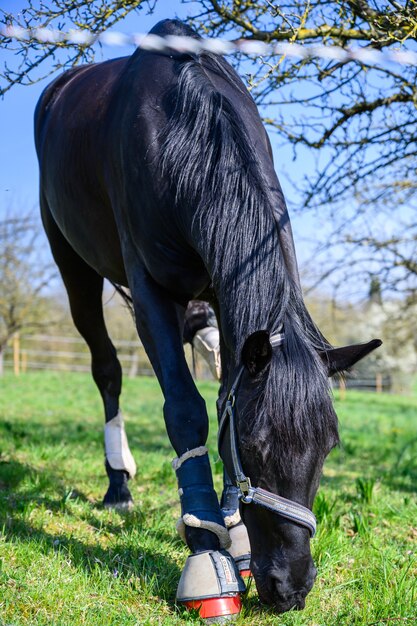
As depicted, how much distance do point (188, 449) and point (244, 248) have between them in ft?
2.63

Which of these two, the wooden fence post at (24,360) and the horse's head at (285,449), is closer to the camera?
the horse's head at (285,449)

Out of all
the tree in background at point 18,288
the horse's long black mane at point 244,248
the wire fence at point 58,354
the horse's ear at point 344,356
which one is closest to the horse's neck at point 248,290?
the horse's long black mane at point 244,248

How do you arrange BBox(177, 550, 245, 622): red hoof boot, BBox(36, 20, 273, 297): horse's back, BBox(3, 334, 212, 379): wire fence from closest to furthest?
BBox(177, 550, 245, 622): red hoof boot < BBox(36, 20, 273, 297): horse's back < BBox(3, 334, 212, 379): wire fence

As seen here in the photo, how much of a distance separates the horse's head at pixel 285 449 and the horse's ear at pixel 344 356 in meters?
0.07

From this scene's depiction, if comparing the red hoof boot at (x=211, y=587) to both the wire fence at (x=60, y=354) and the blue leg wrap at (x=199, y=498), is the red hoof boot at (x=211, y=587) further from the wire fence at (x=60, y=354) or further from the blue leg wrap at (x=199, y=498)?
the wire fence at (x=60, y=354)

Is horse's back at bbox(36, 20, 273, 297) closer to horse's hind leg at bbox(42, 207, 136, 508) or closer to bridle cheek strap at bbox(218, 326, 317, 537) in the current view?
horse's hind leg at bbox(42, 207, 136, 508)

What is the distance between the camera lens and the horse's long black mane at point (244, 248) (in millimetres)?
2061

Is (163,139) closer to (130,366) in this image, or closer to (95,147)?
(95,147)

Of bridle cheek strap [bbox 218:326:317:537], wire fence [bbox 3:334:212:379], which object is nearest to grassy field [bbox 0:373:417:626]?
bridle cheek strap [bbox 218:326:317:537]

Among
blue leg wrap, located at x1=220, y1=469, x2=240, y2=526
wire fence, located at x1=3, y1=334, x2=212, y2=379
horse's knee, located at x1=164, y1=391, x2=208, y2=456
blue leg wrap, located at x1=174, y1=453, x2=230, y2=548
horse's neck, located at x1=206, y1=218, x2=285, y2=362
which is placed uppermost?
wire fence, located at x1=3, y1=334, x2=212, y2=379

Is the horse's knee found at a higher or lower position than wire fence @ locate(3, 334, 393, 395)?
lower

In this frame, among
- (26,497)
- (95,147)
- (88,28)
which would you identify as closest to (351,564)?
(26,497)

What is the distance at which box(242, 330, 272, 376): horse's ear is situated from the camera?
2.06 m

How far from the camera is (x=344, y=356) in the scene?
2.24m
